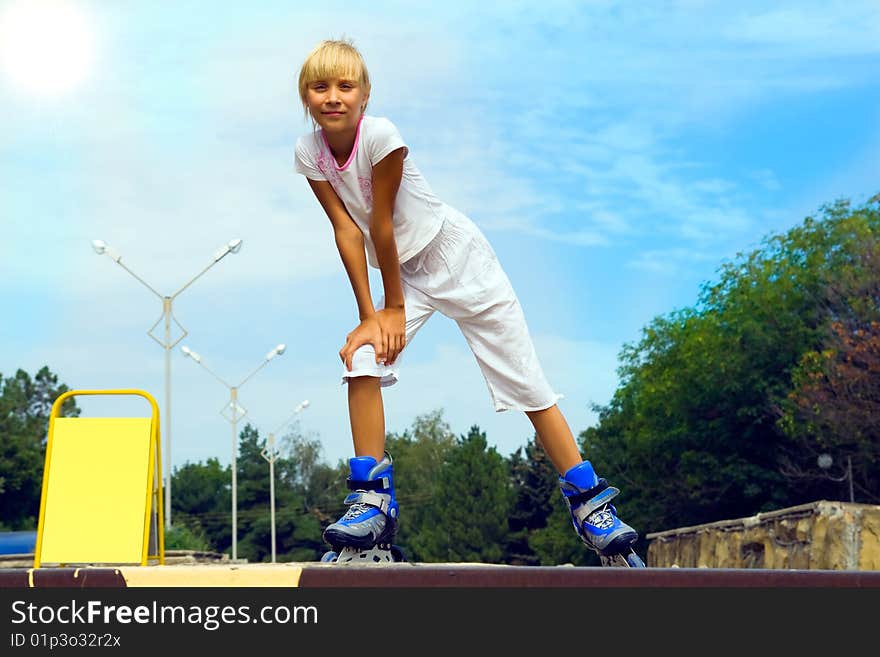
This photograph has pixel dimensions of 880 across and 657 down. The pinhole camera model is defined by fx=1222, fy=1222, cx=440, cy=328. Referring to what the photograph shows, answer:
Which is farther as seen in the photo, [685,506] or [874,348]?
[685,506]

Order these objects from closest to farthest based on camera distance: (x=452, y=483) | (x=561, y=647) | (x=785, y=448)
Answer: (x=561, y=647)
(x=785, y=448)
(x=452, y=483)

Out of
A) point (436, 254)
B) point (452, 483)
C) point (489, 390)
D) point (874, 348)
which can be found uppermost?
point (452, 483)

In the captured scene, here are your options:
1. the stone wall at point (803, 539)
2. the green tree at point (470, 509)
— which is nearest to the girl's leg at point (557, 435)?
the stone wall at point (803, 539)

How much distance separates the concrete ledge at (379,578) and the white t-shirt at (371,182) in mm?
2148

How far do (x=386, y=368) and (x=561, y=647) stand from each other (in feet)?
6.80

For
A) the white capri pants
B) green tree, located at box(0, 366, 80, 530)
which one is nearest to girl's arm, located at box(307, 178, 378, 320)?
the white capri pants

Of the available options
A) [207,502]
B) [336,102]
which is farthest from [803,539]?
[207,502]

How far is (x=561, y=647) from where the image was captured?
2.39 m

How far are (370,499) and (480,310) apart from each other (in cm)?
81

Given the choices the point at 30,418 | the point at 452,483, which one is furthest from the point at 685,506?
the point at 30,418

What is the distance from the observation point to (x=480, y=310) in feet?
14.7

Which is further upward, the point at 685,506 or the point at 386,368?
the point at 685,506

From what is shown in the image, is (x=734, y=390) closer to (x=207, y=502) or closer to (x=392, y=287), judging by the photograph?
(x=392, y=287)

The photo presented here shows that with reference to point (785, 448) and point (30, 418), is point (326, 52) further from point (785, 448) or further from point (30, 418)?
point (30, 418)
